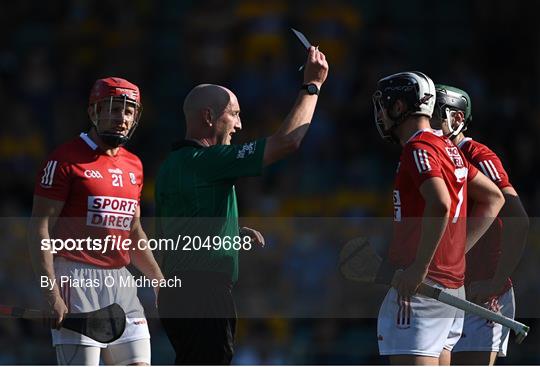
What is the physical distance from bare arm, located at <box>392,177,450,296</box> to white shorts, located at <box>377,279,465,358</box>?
175 mm

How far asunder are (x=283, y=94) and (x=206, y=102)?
7315 mm

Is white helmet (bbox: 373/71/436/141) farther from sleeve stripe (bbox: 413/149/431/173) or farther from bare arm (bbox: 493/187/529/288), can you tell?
bare arm (bbox: 493/187/529/288)

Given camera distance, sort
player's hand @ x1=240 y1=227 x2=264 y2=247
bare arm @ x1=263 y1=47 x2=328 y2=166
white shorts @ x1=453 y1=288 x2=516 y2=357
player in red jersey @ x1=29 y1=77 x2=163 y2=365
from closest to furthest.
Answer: bare arm @ x1=263 y1=47 x2=328 y2=166
player in red jersey @ x1=29 y1=77 x2=163 y2=365
player's hand @ x1=240 y1=227 x2=264 y2=247
white shorts @ x1=453 y1=288 x2=516 y2=357

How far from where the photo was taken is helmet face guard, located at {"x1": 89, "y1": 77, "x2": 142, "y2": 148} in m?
7.25

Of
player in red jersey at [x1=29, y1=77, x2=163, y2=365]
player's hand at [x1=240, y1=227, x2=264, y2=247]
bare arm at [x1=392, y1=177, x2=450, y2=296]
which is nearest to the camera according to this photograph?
bare arm at [x1=392, y1=177, x2=450, y2=296]

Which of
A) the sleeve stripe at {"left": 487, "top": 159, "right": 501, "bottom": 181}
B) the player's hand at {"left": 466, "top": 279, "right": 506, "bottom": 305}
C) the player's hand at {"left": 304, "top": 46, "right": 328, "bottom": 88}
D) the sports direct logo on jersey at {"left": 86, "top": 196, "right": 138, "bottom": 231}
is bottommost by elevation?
the player's hand at {"left": 466, "top": 279, "right": 506, "bottom": 305}

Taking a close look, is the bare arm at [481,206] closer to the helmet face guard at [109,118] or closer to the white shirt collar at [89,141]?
the helmet face guard at [109,118]

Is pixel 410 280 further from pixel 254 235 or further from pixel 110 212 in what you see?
pixel 110 212

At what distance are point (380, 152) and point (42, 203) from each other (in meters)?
7.31

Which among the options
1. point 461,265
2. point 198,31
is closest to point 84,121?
point 198,31

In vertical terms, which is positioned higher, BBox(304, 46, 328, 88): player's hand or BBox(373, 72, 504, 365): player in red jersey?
BBox(304, 46, 328, 88): player's hand

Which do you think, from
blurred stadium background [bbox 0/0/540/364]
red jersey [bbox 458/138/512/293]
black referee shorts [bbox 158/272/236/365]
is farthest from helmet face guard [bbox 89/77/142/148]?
blurred stadium background [bbox 0/0/540/364]

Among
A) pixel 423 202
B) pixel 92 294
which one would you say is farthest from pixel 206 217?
pixel 423 202

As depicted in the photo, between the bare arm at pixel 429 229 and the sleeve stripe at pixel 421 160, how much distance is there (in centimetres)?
7
